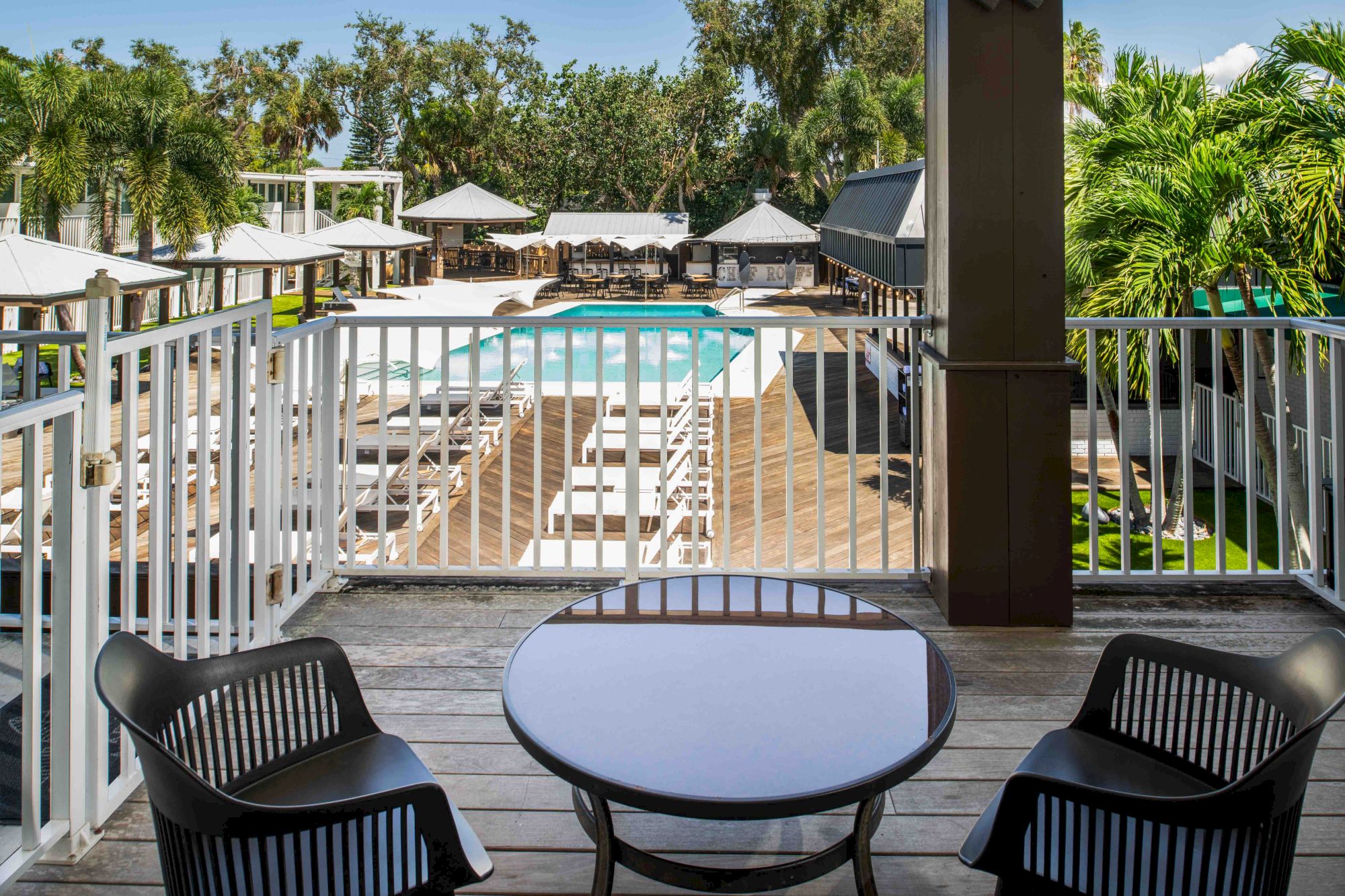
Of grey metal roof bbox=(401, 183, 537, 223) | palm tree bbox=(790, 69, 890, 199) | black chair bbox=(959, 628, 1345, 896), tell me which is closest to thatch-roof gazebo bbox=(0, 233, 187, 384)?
black chair bbox=(959, 628, 1345, 896)

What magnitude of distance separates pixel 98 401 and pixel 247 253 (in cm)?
1546

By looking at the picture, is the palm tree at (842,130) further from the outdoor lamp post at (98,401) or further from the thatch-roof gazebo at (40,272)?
the outdoor lamp post at (98,401)

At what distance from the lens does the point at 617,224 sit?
3091 cm

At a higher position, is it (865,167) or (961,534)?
(865,167)

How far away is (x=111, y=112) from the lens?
16219 mm

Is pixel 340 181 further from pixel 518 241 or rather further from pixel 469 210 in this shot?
pixel 518 241

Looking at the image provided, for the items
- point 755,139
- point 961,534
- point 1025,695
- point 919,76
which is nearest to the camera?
point 1025,695

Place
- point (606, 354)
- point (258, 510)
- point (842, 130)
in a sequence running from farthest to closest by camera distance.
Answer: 1. point (842, 130)
2. point (606, 354)
3. point (258, 510)

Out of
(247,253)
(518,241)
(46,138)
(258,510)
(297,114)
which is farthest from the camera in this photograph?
(297,114)

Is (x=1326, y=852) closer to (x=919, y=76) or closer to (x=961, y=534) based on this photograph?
(x=961, y=534)

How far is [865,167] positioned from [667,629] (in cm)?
3071

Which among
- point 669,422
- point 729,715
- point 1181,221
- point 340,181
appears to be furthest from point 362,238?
point 729,715

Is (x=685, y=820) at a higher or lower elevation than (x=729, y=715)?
lower

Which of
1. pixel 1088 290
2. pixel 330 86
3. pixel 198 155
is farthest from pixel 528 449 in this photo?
pixel 330 86
